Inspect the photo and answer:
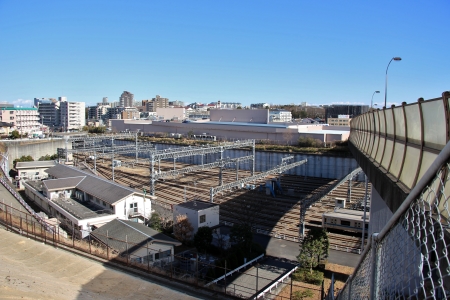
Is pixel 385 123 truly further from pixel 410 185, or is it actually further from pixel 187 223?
pixel 187 223

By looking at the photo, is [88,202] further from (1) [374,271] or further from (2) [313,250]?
(1) [374,271]

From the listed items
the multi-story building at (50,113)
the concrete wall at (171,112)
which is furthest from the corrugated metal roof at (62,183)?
the multi-story building at (50,113)

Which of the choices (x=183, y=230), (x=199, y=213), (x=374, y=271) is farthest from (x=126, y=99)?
(x=374, y=271)

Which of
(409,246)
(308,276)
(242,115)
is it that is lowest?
(308,276)

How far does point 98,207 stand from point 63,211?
951mm

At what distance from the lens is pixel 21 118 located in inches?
1337

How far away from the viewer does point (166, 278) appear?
405 centimetres

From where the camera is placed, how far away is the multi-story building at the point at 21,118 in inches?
1298

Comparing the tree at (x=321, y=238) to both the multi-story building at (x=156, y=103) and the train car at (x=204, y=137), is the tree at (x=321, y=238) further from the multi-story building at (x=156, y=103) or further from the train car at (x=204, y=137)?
the multi-story building at (x=156, y=103)

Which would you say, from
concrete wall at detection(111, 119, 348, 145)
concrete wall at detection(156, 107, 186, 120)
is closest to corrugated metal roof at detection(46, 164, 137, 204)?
concrete wall at detection(111, 119, 348, 145)

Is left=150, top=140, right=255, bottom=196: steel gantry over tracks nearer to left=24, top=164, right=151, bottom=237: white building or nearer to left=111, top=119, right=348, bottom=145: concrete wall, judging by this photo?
left=24, top=164, right=151, bottom=237: white building

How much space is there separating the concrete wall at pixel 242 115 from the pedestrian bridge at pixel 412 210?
22.8 m

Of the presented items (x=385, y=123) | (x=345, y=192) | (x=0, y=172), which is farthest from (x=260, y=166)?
(x=385, y=123)

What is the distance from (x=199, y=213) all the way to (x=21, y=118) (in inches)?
1260
